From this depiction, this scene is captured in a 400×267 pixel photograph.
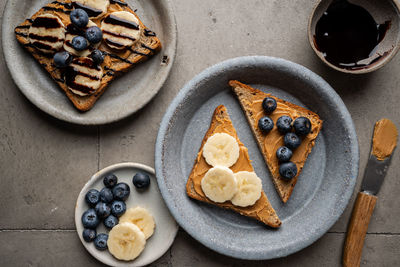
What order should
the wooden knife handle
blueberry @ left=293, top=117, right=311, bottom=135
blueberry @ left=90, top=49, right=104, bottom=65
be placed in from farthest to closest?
the wooden knife handle → blueberry @ left=90, top=49, right=104, bottom=65 → blueberry @ left=293, top=117, right=311, bottom=135

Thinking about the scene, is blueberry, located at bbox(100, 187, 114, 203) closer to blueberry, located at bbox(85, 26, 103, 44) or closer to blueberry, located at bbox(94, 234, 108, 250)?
blueberry, located at bbox(94, 234, 108, 250)

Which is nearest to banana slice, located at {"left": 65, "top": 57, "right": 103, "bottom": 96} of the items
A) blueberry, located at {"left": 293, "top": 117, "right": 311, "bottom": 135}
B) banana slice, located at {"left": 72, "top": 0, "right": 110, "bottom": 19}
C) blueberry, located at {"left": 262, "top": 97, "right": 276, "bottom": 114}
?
banana slice, located at {"left": 72, "top": 0, "right": 110, "bottom": 19}

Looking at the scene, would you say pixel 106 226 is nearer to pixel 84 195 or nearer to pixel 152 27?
pixel 84 195

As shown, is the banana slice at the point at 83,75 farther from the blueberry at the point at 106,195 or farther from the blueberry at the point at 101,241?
the blueberry at the point at 101,241

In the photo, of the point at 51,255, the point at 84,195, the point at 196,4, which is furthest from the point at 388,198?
the point at 51,255

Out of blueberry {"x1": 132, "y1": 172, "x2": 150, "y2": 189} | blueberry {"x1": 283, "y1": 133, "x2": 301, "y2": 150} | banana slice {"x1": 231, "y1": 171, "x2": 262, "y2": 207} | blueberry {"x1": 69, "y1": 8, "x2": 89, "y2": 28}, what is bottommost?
blueberry {"x1": 132, "y1": 172, "x2": 150, "y2": 189}

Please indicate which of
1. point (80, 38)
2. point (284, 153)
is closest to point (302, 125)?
point (284, 153)
